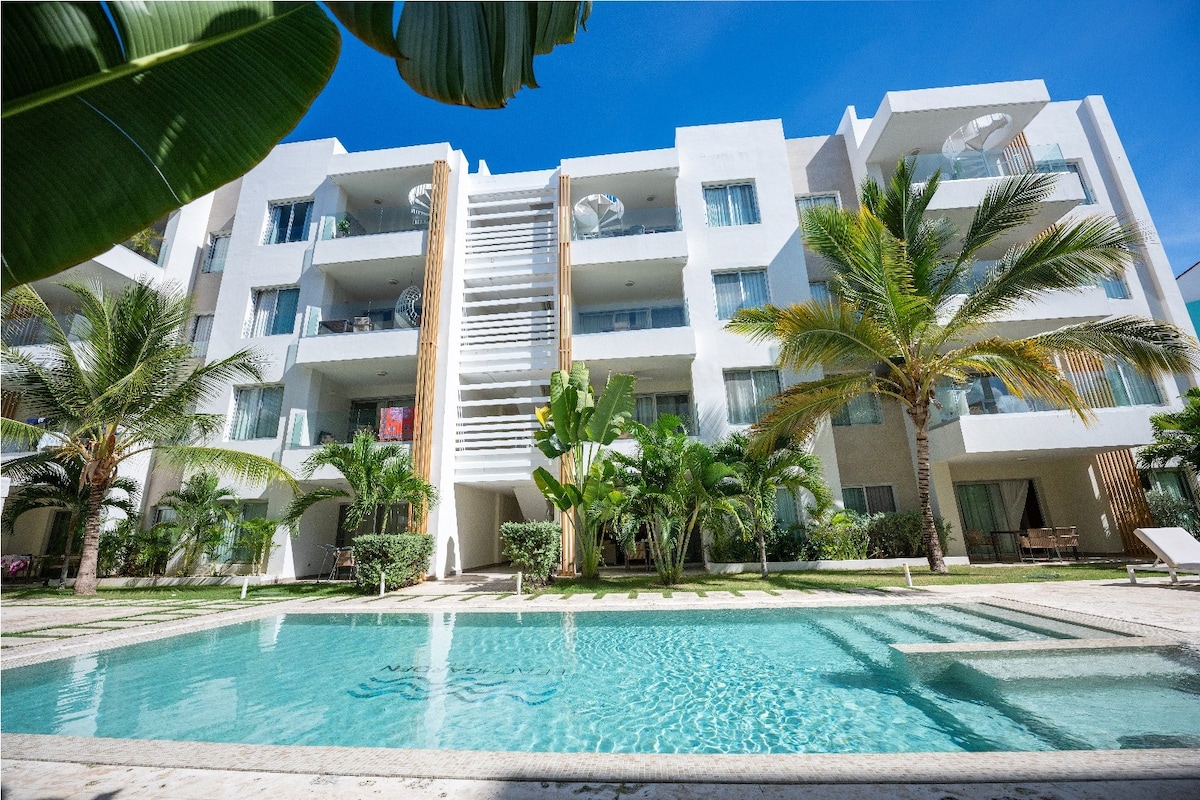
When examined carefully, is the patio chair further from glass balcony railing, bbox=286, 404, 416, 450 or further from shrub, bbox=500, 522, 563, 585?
glass balcony railing, bbox=286, 404, 416, 450

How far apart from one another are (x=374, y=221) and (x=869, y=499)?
64.4 ft

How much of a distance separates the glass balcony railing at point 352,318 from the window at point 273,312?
3.48 feet

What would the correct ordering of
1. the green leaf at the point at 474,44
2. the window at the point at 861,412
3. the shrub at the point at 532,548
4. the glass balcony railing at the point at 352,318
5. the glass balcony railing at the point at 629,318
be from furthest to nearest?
the glass balcony railing at the point at 629,318
the glass balcony railing at the point at 352,318
the window at the point at 861,412
the shrub at the point at 532,548
the green leaf at the point at 474,44

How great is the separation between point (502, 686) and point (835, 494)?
11300 millimetres

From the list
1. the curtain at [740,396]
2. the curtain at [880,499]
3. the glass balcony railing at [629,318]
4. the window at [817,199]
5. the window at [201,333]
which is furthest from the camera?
the window at [201,333]

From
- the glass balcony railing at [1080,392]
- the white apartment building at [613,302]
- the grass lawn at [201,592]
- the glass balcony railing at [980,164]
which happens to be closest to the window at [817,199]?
the white apartment building at [613,302]

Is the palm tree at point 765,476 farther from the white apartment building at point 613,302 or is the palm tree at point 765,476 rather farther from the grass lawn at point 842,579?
the white apartment building at point 613,302

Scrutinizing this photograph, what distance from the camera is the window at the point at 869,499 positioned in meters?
15.1

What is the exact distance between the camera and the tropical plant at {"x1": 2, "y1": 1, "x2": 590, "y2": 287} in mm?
1423

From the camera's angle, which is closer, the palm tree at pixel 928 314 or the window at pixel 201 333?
the palm tree at pixel 928 314

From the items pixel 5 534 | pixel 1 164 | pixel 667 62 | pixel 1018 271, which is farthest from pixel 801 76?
pixel 5 534

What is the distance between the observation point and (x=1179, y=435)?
39.1ft

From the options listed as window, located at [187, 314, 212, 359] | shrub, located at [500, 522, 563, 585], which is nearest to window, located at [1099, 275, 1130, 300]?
shrub, located at [500, 522, 563, 585]

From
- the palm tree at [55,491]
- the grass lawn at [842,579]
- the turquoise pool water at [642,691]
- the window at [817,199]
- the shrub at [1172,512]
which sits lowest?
the turquoise pool water at [642,691]
